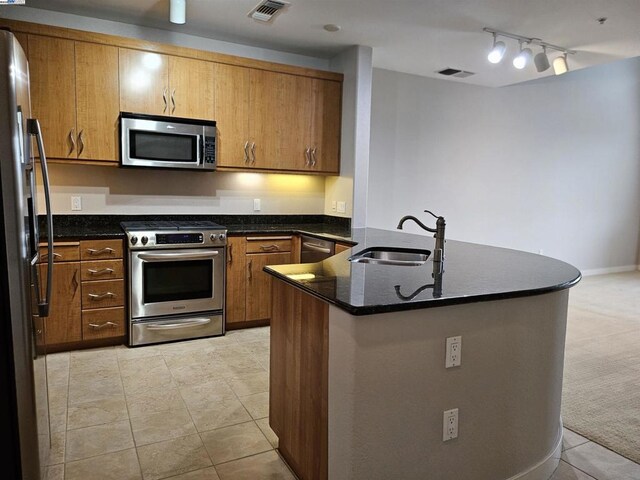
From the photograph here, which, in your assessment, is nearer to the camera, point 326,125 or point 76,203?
point 76,203

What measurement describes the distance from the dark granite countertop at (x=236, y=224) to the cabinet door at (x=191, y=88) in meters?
0.98

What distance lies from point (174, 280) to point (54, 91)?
169cm

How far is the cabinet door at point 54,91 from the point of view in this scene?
136 inches

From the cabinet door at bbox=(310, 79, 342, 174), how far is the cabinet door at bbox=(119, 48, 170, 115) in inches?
55.6

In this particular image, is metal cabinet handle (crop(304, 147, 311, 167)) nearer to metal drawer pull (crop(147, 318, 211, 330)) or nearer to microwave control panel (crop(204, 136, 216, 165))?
microwave control panel (crop(204, 136, 216, 165))

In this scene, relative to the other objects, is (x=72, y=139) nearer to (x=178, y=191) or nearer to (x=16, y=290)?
(x=178, y=191)

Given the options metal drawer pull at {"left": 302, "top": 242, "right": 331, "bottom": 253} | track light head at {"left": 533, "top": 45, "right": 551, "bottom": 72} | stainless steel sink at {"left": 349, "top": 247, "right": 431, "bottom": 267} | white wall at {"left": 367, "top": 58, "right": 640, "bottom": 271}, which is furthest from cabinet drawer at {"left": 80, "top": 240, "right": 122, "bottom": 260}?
track light head at {"left": 533, "top": 45, "right": 551, "bottom": 72}

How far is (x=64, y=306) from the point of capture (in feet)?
11.5

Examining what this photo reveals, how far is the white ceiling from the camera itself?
11.2 feet

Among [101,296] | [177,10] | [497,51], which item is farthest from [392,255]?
[177,10]

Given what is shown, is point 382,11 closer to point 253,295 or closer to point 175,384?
point 253,295

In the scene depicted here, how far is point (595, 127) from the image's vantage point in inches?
285

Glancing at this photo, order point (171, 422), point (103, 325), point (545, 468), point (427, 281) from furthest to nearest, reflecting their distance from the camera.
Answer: point (103, 325) < point (171, 422) < point (545, 468) < point (427, 281)

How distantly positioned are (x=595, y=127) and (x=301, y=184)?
202 inches
